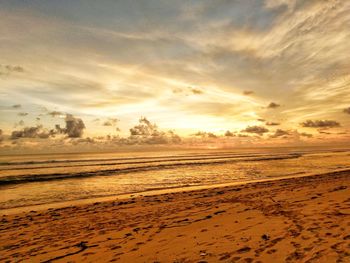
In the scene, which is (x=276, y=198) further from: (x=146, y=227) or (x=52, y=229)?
(x=52, y=229)

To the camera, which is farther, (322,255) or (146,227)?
(146,227)

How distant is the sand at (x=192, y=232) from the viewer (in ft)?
24.1

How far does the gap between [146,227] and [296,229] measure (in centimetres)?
574

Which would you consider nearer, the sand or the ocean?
the sand

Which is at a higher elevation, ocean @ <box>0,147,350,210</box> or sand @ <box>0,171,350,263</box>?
sand @ <box>0,171,350,263</box>

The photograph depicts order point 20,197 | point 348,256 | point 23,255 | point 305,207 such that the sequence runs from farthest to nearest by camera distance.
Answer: point 20,197 → point 305,207 → point 23,255 → point 348,256

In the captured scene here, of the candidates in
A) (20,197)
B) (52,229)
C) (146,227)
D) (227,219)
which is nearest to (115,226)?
(146,227)

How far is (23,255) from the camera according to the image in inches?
334

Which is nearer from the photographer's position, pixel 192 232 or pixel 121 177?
pixel 192 232

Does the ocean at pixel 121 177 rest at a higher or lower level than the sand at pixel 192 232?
lower

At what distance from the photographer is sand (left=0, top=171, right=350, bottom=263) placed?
7340 millimetres

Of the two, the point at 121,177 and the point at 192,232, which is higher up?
the point at 192,232

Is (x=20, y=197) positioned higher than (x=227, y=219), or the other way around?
(x=227, y=219)

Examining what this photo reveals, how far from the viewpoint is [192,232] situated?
953 centimetres
